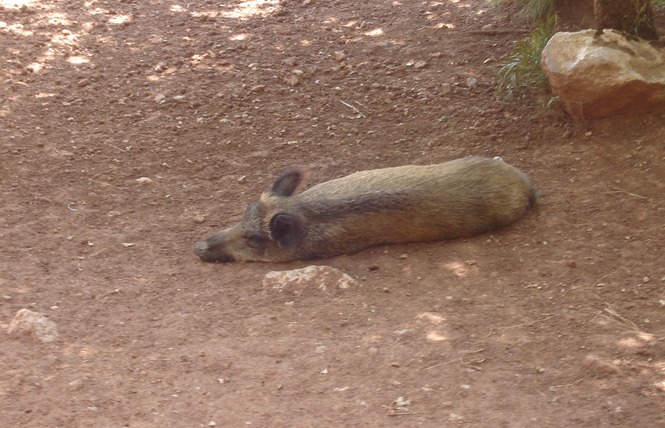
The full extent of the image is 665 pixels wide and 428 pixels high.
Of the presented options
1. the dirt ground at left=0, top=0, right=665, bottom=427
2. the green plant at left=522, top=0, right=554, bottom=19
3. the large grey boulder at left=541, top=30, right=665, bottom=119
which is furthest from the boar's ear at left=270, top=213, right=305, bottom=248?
the green plant at left=522, top=0, right=554, bottom=19

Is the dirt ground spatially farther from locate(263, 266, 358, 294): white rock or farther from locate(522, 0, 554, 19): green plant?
locate(522, 0, 554, 19): green plant

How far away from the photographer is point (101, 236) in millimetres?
6305

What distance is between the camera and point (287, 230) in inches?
245

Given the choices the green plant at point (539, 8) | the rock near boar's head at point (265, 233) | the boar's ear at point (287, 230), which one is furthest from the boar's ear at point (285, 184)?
the green plant at point (539, 8)

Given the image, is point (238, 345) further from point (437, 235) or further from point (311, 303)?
point (437, 235)

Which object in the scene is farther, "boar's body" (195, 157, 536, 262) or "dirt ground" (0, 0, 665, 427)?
"boar's body" (195, 157, 536, 262)

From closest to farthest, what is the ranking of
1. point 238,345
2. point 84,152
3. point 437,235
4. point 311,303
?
point 238,345 < point 311,303 < point 437,235 < point 84,152

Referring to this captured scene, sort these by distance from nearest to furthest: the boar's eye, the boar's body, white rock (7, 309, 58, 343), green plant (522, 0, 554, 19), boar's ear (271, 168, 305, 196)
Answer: white rock (7, 309, 58, 343)
the boar's body
the boar's eye
boar's ear (271, 168, 305, 196)
green plant (522, 0, 554, 19)

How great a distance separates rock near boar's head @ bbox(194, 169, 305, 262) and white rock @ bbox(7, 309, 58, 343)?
1.43 metres

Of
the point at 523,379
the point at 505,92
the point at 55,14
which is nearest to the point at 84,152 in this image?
the point at 55,14

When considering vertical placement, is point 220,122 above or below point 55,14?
below

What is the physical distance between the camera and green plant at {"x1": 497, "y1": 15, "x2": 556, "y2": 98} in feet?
23.9

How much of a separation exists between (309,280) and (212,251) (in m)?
0.99

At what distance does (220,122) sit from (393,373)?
4.01 meters
